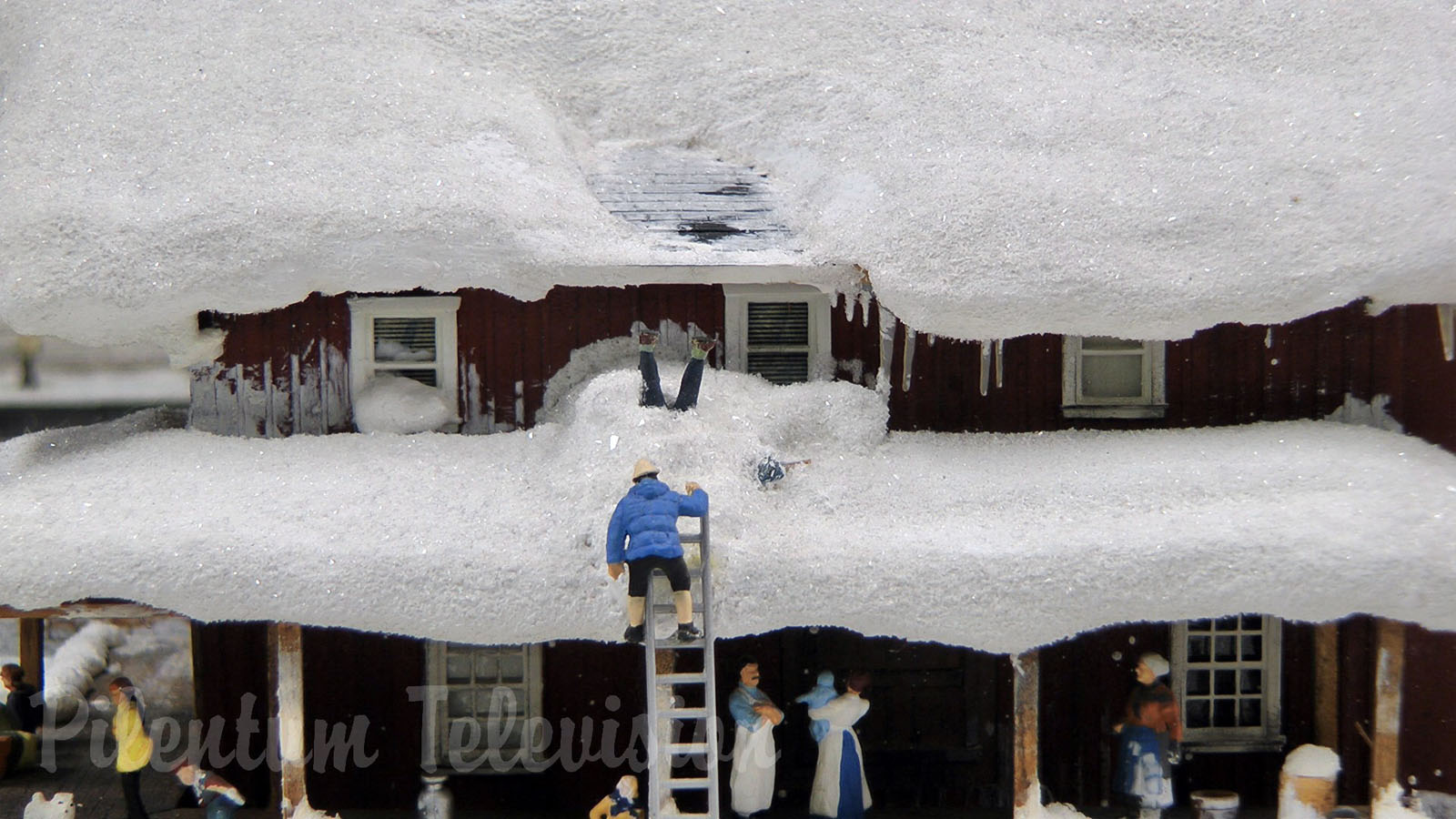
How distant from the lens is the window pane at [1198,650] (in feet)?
38.0

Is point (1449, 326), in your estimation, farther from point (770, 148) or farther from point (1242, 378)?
point (770, 148)

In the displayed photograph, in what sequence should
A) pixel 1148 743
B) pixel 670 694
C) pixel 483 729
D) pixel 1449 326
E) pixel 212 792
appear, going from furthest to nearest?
1. pixel 483 729
2. pixel 1148 743
3. pixel 212 792
4. pixel 1449 326
5. pixel 670 694

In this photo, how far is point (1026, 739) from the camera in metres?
9.52

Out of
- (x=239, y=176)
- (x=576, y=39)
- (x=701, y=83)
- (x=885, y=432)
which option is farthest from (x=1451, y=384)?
(x=239, y=176)

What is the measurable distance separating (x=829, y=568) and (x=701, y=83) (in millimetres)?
5044

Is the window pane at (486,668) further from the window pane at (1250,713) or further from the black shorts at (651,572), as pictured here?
the window pane at (1250,713)

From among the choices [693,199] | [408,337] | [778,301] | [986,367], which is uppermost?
[693,199]

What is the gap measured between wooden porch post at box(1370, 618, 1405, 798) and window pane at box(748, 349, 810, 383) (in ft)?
15.5

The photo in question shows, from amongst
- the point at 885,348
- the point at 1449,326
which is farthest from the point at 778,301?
the point at 1449,326

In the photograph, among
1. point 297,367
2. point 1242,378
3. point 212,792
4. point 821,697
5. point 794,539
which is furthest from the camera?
point 297,367

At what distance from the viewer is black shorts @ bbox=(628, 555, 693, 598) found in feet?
28.0

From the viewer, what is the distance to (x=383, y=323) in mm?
11148

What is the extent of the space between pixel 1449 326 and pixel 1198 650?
341 centimetres

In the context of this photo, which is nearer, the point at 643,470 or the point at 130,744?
the point at 643,470
